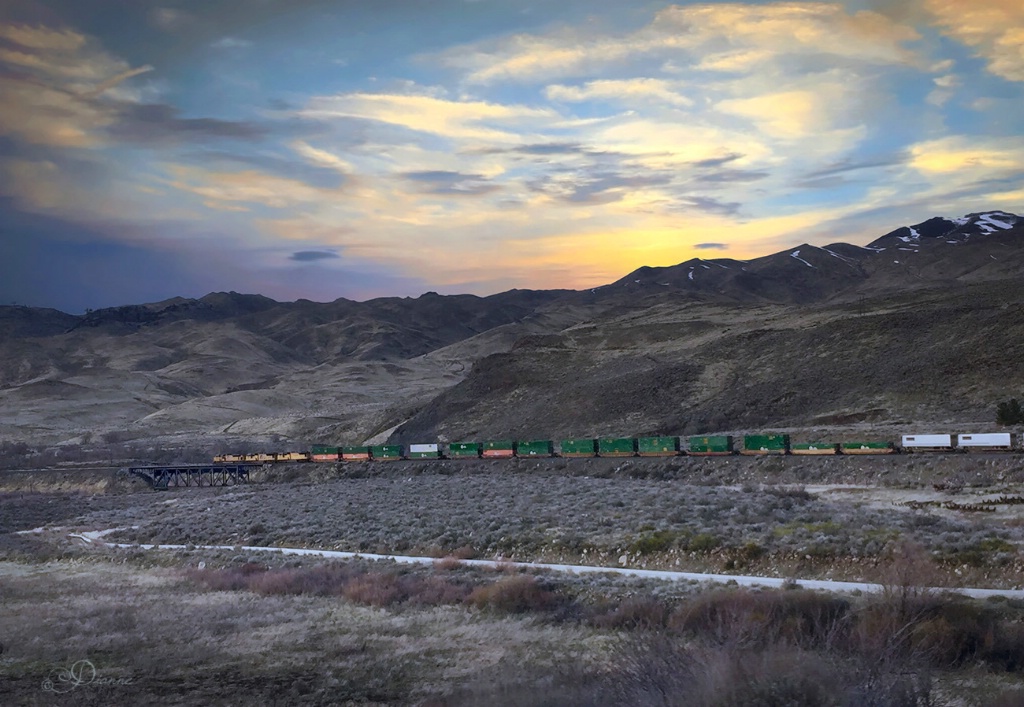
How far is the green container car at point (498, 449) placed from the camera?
70.1 meters

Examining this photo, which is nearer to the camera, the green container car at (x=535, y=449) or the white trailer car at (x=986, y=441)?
the white trailer car at (x=986, y=441)

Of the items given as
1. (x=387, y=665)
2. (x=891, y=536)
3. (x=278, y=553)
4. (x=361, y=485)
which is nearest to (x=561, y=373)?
(x=361, y=485)

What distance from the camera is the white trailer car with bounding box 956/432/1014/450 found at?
157ft

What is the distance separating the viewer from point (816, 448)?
178ft

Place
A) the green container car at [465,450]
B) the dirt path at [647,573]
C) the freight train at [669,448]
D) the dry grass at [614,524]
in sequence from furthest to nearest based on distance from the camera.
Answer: the green container car at [465,450], the freight train at [669,448], the dry grass at [614,524], the dirt path at [647,573]

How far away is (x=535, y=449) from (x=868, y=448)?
25.0 metres

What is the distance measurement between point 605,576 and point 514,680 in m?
9.98

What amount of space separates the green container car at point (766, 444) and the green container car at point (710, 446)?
3.83 ft

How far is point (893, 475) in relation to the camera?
4675 centimetres

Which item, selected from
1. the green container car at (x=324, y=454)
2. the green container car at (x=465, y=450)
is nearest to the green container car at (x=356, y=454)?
the green container car at (x=324, y=454)

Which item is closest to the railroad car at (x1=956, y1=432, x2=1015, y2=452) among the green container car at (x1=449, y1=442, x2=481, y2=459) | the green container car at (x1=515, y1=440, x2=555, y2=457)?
the green container car at (x1=515, y1=440, x2=555, y2=457)

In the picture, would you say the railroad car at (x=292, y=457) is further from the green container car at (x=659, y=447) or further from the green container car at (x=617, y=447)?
the green container car at (x=659, y=447)

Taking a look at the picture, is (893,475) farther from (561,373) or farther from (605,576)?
(561,373)

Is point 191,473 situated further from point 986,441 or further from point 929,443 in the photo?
point 986,441
